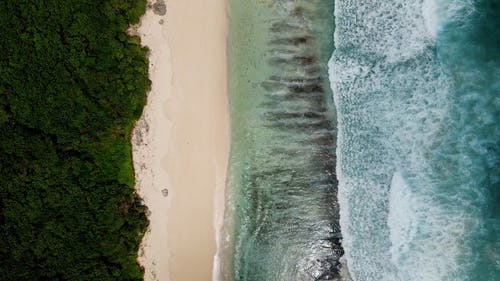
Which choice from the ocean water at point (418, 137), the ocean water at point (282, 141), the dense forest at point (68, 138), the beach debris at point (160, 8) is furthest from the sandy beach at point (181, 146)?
the ocean water at point (418, 137)

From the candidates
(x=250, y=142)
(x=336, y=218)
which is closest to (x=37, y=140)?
(x=250, y=142)

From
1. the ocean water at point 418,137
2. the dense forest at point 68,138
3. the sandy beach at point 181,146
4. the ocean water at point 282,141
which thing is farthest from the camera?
the ocean water at point 282,141

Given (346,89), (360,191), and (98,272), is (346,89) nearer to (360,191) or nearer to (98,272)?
(360,191)

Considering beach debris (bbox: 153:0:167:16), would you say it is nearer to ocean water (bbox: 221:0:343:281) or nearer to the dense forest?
the dense forest

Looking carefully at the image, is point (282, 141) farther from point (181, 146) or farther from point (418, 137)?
point (418, 137)

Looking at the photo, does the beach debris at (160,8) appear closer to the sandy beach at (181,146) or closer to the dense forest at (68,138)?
the sandy beach at (181,146)

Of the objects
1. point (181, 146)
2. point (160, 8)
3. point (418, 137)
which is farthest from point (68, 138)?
point (418, 137)

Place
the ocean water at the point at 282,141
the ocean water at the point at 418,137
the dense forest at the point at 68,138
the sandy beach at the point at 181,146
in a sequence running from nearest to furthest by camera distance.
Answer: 1. the dense forest at the point at 68,138
2. the ocean water at the point at 418,137
3. the sandy beach at the point at 181,146
4. the ocean water at the point at 282,141
